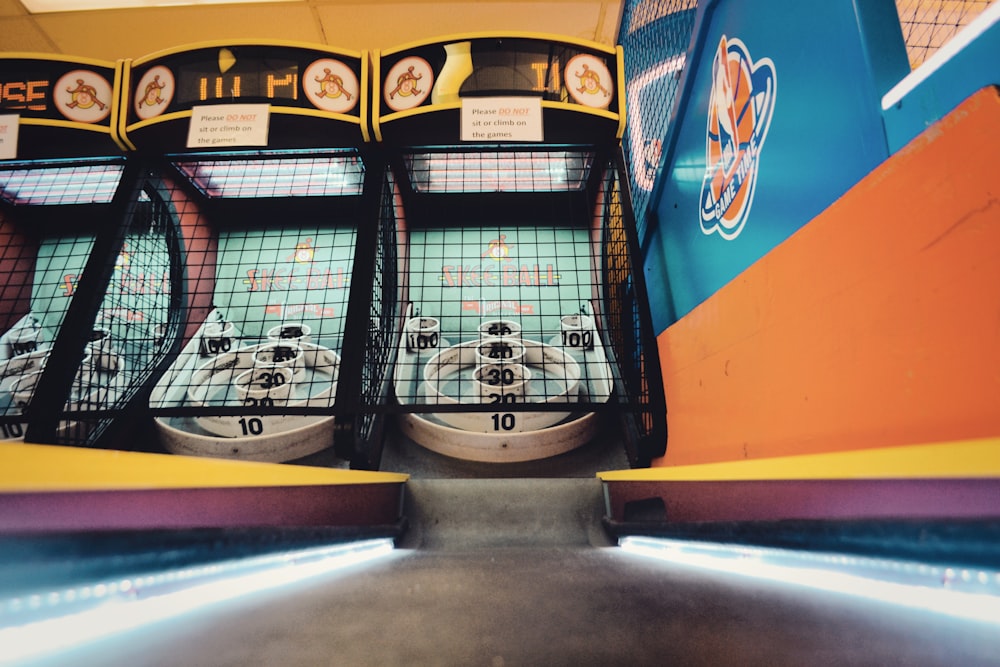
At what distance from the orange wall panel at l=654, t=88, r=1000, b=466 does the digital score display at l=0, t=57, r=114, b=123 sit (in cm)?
245

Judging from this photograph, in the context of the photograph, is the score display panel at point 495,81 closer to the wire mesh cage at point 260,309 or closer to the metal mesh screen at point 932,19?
the wire mesh cage at point 260,309

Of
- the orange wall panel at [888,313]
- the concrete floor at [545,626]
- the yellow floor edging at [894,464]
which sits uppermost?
the orange wall panel at [888,313]

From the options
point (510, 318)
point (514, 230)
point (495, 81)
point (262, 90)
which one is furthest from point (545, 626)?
point (514, 230)

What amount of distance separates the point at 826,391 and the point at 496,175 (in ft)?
6.67

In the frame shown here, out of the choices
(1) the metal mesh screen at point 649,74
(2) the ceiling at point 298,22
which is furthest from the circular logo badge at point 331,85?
(2) the ceiling at point 298,22

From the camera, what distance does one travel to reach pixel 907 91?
67cm

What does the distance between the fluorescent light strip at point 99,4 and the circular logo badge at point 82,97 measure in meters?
1.51

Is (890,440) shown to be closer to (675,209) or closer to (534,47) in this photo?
(675,209)

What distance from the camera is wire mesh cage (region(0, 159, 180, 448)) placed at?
61.7 inches

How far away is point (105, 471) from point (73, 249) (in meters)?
3.13

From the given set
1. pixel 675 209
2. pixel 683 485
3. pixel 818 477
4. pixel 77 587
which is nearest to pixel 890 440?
pixel 818 477

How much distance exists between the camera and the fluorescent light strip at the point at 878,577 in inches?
15.3

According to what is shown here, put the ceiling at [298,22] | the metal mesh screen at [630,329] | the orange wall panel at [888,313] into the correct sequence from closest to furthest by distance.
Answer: the orange wall panel at [888,313]
the metal mesh screen at [630,329]
the ceiling at [298,22]

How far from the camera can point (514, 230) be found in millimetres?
2834
